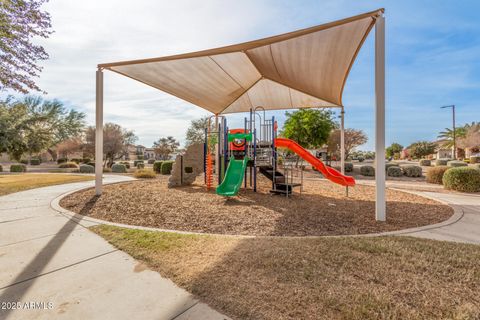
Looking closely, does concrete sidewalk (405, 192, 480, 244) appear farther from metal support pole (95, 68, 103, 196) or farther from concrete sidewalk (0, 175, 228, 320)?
metal support pole (95, 68, 103, 196)

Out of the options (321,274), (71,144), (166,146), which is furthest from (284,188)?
(71,144)

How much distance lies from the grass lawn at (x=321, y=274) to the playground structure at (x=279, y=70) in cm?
202

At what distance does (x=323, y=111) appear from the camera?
18500 mm

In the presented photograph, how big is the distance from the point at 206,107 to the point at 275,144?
17.1 ft

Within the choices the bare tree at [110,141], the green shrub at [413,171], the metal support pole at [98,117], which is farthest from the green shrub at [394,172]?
the bare tree at [110,141]

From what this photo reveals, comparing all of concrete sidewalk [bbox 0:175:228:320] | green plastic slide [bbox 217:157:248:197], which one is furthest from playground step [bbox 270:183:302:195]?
concrete sidewalk [bbox 0:175:228:320]

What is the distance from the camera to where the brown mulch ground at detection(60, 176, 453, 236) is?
4203 mm

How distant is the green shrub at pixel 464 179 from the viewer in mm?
7995

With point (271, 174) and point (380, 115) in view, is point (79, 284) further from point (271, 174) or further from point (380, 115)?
point (271, 174)

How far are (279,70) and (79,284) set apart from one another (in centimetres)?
718

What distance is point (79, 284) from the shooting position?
224 centimetres

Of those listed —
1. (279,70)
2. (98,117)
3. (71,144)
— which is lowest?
(98,117)

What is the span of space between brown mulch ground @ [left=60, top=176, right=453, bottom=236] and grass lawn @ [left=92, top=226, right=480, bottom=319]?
81 centimetres

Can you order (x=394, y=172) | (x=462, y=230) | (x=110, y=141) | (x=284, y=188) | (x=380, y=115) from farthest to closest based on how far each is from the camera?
(x=110, y=141) < (x=394, y=172) < (x=284, y=188) < (x=380, y=115) < (x=462, y=230)
